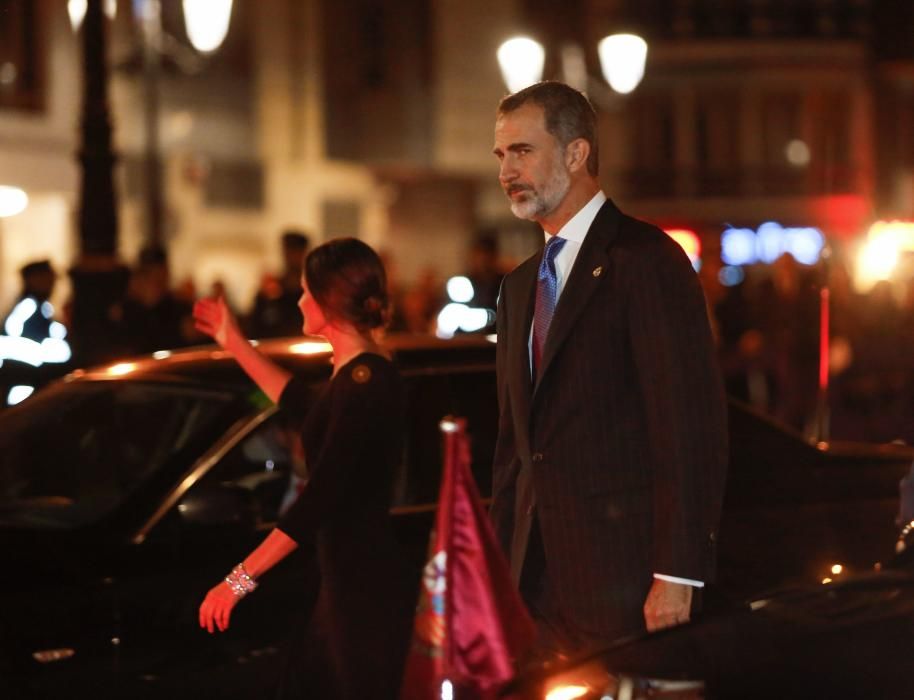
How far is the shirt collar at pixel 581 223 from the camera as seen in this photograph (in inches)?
138

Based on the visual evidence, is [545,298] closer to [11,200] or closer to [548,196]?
[548,196]

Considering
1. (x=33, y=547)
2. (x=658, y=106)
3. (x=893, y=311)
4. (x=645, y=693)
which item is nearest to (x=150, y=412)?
(x=33, y=547)

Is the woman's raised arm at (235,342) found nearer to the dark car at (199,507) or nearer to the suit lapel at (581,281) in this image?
the dark car at (199,507)

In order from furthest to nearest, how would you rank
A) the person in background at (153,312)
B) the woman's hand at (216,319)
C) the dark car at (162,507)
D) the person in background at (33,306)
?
the person in background at (153,312), the person in background at (33,306), the woman's hand at (216,319), the dark car at (162,507)

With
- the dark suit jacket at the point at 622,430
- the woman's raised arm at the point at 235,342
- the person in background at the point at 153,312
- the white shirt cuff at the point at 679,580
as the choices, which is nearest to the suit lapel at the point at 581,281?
the dark suit jacket at the point at 622,430

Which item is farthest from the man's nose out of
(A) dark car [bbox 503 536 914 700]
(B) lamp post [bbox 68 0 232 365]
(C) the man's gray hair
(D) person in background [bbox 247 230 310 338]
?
(D) person in background [bbox 247 230 310 338]

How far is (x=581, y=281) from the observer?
11.2ft

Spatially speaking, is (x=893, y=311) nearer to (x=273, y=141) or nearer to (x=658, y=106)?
(x=273, y=141)

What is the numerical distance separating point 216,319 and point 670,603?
5.09 ft

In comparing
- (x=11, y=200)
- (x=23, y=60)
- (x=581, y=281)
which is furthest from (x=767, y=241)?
(x=581, y=281)

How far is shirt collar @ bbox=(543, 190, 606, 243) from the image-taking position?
349 cm

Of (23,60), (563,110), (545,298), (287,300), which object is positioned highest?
(23,60)

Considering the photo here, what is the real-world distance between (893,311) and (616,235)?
12233 mm

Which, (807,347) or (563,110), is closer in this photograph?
(563,110)
